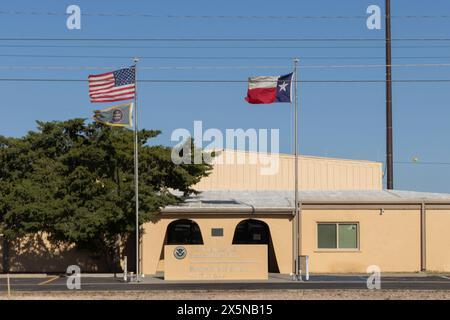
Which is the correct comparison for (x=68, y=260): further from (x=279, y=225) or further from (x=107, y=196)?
(x=279, y=225)

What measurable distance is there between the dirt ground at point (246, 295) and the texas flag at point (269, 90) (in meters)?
8.59

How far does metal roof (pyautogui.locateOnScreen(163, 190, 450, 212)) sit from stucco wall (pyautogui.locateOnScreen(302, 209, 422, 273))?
23.3 inches

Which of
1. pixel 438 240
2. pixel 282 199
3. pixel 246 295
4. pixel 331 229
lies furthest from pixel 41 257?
pixel 438 240

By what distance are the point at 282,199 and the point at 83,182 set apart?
1053 centimetres

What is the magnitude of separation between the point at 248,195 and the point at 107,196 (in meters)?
9.62

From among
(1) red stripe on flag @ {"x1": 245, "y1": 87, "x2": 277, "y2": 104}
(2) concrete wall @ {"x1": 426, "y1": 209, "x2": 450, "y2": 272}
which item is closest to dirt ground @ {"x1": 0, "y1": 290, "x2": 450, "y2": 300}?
(1) red stripe on flag @ {"x1": 245, "y1": 87, "x2": 277, "y2": 104}

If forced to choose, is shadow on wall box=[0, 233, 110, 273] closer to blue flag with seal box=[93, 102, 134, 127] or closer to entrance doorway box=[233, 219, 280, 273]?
entrance doorway box=[233, 219, 280, 273]

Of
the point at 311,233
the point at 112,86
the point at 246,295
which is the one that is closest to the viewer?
the point at 246,295

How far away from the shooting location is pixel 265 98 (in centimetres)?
3425

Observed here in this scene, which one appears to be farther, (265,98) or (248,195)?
(248,195)

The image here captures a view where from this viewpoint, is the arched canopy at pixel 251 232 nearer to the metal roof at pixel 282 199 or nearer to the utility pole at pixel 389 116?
the metal roof at pixel 282 199

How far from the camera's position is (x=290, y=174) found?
5047 centimetres

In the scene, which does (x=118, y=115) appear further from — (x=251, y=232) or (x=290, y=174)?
(x=290, y=174)
